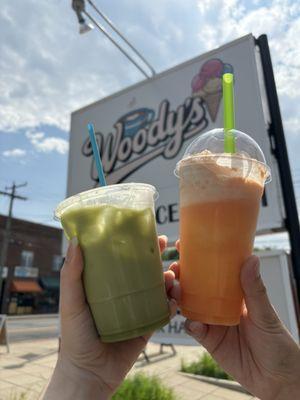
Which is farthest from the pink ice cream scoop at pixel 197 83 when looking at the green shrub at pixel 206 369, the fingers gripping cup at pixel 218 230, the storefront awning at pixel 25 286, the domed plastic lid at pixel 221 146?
the storefront awning at pixel 25 286

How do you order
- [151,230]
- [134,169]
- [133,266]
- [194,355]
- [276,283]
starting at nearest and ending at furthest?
[133,266] → [151,230] → [276,283] → [134,169] → [194,355]

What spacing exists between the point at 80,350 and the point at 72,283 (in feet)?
0.89

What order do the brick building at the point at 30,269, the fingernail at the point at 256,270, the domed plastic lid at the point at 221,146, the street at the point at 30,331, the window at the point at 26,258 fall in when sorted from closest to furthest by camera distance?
the fingernail at the point at 256,270, the domed plastic lid at the point at 221,146, the street at the point at 30,331, the brick building at the point at 30,269, the window at the point at 26,258

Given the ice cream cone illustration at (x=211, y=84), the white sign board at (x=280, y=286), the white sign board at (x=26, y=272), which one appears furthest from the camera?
the white sign board at (x=26, y=272)

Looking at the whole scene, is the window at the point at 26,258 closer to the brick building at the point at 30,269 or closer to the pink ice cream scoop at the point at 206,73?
the brick building at the point at 30,269

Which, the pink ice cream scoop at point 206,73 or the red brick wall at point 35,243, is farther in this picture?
the red brick wall at point 35,243

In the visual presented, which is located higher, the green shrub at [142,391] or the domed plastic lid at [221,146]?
the domed plastic lid at [221,146]

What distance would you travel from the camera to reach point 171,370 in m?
6.38

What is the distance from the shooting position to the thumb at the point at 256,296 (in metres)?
1.24

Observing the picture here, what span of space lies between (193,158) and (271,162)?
2922 millimetres

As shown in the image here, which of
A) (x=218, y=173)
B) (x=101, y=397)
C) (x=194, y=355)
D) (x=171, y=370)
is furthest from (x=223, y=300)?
(x=194, y=355)

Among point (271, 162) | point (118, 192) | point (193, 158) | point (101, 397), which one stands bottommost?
point (101, 397)

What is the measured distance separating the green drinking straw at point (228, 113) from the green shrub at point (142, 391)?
3.21 meters

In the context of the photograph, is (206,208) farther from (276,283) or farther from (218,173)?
(276,283)
